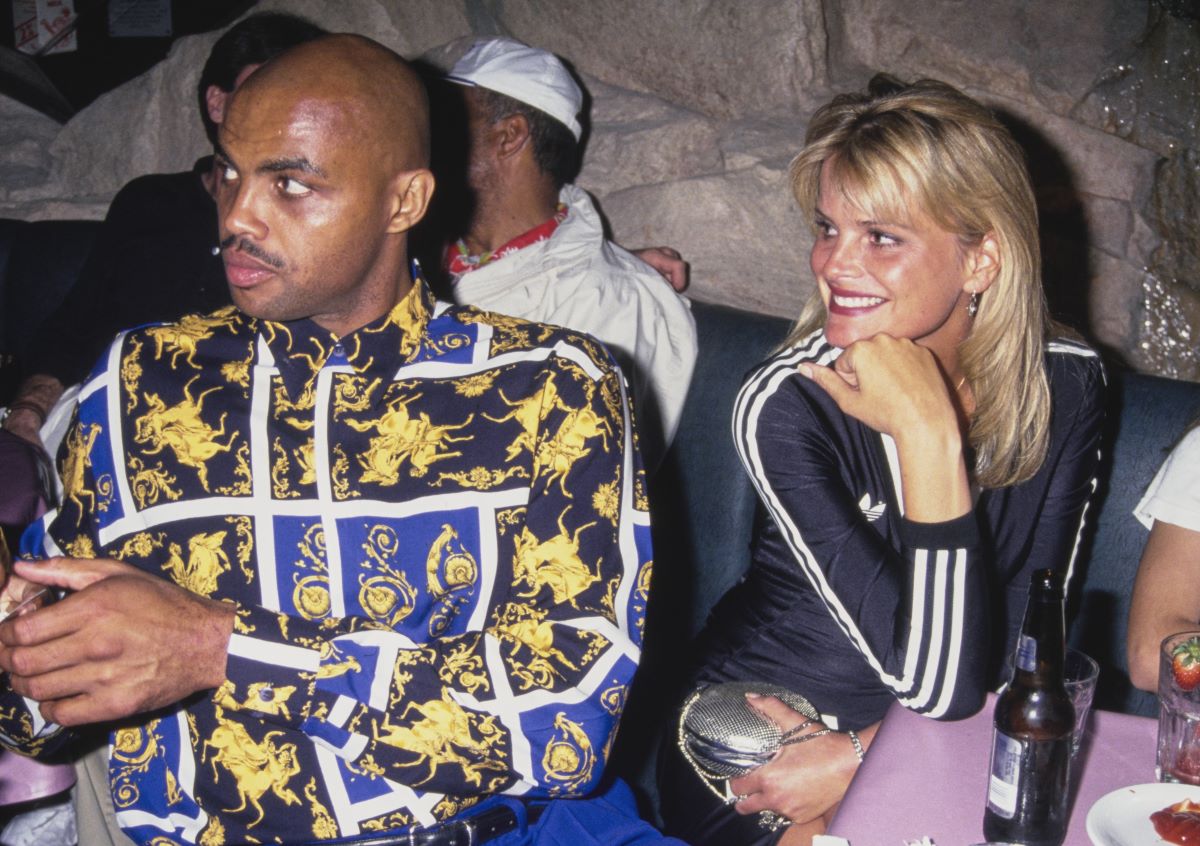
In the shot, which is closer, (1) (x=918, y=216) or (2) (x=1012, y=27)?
(1) (x=918, y=216)

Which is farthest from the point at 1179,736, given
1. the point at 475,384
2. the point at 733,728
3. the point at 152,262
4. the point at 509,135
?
the point at 152,262

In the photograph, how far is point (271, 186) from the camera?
1353mm

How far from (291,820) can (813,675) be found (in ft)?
2.73

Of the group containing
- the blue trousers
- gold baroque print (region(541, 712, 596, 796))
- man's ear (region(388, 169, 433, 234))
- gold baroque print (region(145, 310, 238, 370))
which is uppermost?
man's ear (region(388, 169, 433, 234))

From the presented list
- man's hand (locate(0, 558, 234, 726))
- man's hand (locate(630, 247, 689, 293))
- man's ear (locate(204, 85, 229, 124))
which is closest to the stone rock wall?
man's hand (locate(630, 247, 689, 293))

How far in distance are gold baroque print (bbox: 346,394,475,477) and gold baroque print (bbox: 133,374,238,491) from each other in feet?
0.59

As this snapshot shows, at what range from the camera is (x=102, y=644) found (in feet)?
3.50

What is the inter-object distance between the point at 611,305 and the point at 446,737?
150cm

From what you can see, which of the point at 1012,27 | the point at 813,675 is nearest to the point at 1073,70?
the point at 1012,27

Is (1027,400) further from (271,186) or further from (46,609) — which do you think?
(46,609)

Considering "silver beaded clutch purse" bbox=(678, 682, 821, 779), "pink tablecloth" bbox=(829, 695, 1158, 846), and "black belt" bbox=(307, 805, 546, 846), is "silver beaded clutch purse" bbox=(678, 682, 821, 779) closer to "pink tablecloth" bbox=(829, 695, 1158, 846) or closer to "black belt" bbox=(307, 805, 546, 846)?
"pink tablecloth" bbox=(829, 695, 1158, 846)

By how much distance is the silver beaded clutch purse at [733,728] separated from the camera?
5.03ft

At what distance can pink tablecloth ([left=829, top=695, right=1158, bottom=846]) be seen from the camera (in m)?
1.11

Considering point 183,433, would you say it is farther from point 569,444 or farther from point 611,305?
point 611,305
